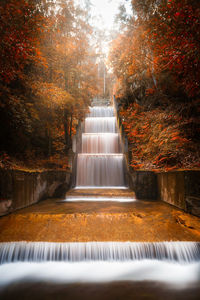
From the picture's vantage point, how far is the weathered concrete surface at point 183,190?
400 cm

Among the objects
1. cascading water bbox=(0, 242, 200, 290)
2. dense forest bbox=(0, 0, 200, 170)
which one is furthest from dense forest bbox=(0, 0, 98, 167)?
cascading water bbox=(0, 242, 200, 290)

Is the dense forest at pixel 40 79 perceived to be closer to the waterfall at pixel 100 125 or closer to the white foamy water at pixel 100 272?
the white foamy water at pixel 100 272

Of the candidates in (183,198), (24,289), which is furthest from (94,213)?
(183,198)

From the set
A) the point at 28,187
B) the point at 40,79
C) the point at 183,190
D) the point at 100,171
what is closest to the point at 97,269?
the point at 183,190

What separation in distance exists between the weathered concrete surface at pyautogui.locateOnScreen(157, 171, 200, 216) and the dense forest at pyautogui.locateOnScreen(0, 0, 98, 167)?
17.4ft

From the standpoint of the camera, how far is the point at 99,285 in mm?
2666

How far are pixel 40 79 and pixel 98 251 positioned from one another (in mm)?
7133

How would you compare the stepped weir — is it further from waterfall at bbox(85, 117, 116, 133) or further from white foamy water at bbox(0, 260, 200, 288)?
waterfall at bbox(85, 117, 116, 133)

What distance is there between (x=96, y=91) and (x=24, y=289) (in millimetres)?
8545

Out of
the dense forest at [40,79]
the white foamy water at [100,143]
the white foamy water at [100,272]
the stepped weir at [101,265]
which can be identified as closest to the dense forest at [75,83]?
the dense forest at [40,79]

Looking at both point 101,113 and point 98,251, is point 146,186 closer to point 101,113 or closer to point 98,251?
point 98,251

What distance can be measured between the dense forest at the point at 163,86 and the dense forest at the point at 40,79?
3381mm

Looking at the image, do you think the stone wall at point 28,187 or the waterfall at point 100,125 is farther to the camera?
the waterfall at point 100,125

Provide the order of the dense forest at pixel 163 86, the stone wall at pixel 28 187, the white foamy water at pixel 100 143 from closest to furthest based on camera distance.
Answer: the stone wall at pixel 28 187, the dense forest at pixel 163 86, the white foamy water at pixel 100 143
